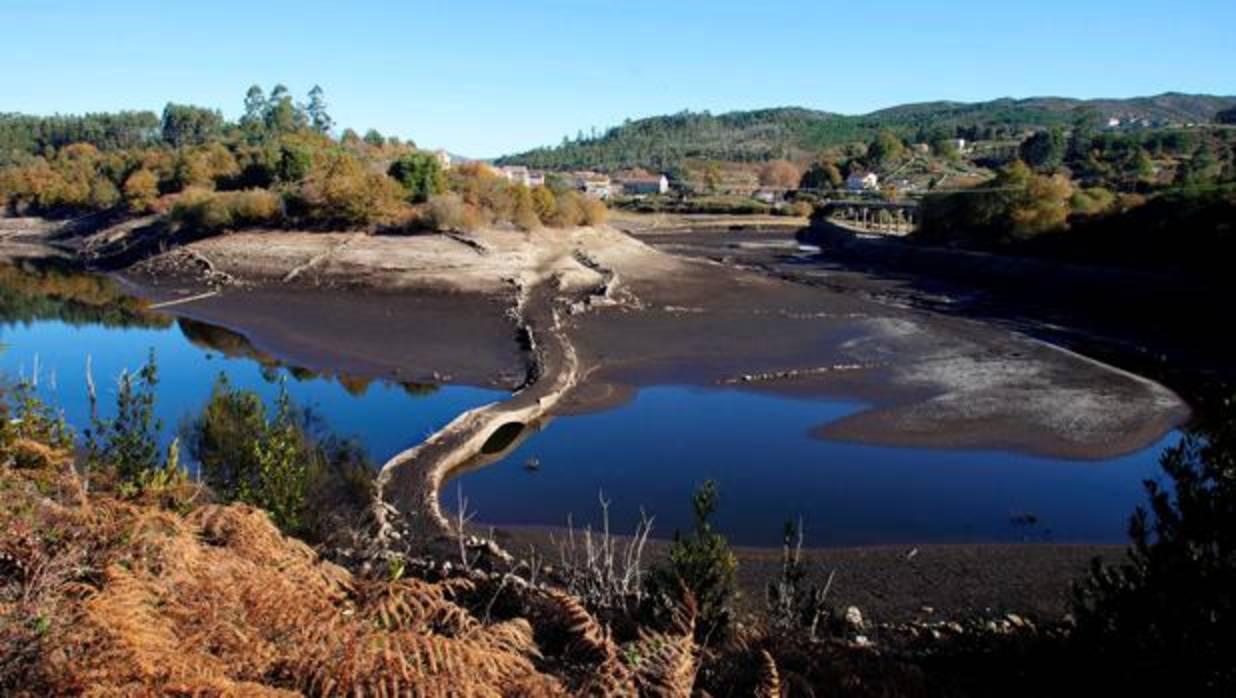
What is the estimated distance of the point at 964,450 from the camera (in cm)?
2278

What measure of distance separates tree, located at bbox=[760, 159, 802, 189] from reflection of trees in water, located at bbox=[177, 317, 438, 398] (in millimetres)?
140667

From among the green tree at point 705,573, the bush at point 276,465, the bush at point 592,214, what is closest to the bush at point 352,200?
the bush at point 592,214

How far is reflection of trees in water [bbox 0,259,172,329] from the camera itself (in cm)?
4297

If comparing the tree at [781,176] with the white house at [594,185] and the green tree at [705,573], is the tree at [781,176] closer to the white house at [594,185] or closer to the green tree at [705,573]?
the white house at [594,185]

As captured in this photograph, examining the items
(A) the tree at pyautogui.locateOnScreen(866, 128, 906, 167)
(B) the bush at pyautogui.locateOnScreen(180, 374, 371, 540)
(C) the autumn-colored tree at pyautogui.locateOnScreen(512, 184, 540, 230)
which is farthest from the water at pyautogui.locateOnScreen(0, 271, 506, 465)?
(A) the tree at pyautogui.locateOnScreen(866, 128, 906, 167)

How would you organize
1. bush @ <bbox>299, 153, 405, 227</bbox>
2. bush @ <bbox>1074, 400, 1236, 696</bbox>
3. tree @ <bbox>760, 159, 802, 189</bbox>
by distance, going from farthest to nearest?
tree @ <bbox>760, 159, 802, 189</bbox> < bush @ <bbox>299, 153, 405, 227</bbox> < bush @ <bbox>1074, 400, 1236, 696</bbox>

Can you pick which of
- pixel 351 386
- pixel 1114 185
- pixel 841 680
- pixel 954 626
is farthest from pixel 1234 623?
pixel 1114 185

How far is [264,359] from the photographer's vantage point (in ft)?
108

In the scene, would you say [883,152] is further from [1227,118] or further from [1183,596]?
[1183,596]

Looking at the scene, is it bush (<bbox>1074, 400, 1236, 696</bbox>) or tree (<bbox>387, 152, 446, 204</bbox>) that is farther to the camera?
tree (<bbox>387, 152, 446, 204</bbox>)

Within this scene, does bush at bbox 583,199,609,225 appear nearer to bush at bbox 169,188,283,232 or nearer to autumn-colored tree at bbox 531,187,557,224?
autumn-colored tree at bbox 531,187,557,224

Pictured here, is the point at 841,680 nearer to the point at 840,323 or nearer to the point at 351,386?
the point at 351,386

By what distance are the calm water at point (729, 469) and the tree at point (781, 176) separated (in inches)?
5822

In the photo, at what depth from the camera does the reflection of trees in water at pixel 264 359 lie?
28.4m
